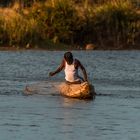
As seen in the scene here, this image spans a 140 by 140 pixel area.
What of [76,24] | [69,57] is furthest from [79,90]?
[76,24]

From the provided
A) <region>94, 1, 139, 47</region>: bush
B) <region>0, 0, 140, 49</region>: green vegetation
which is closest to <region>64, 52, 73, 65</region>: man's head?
<region>0, 0, 140, 49</region>: green vegetation

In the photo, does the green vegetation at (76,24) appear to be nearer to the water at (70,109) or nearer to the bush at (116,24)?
the bush at (116,24)

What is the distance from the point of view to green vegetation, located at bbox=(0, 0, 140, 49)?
56250 mm

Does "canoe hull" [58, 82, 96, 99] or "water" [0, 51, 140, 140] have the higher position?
"canoe hull" [58, 82, 96, 99]

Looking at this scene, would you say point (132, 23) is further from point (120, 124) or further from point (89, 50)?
point (120, 124)

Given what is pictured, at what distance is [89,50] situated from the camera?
5494 cm

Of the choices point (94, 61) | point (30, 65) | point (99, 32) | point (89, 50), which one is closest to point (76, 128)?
point (30, 65)

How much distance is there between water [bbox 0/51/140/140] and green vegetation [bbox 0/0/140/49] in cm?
1754

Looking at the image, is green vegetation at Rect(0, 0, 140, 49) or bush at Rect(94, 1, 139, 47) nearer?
green vegetation at Rect(0, 0, 140, 49)

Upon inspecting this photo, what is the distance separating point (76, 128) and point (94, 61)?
2563cm

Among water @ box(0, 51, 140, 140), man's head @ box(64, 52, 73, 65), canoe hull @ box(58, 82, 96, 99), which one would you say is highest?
man's head @ box(64, 52, 73, 65)

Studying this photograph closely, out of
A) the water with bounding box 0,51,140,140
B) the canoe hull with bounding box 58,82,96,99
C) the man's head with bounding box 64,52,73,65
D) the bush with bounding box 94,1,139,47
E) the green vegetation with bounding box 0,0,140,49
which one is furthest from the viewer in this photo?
the bush with bounding box 94,1,139,47

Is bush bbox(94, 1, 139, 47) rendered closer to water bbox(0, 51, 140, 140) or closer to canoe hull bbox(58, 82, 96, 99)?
water bbox(0, 51, 140, 140)

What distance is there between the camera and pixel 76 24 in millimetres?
58719
